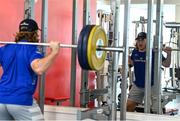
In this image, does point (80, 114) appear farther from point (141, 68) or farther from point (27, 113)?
point (141, 68)

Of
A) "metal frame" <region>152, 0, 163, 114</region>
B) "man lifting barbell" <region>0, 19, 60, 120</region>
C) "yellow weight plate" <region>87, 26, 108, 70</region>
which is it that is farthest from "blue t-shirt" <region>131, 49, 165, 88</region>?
"man lifting barbell" <region>0, 19, 60, 120</region>

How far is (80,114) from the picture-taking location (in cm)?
267

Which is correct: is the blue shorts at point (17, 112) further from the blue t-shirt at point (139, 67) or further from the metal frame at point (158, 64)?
the blue t-shirt at point (139, 67)

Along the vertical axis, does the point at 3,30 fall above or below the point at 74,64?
above

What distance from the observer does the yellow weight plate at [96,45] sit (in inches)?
103

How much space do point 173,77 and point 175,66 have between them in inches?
16.6

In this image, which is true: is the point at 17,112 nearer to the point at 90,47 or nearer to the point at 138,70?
the point at 90,47

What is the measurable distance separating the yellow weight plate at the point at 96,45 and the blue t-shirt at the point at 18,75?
1.20 feet

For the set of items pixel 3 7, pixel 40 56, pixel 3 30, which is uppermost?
pixel 3 7

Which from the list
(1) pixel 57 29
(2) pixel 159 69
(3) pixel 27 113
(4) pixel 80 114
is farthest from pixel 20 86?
(1) pixel 57 29

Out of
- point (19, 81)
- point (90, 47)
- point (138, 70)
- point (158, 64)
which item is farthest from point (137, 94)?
point (19, 81)

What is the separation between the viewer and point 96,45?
8.95 ft

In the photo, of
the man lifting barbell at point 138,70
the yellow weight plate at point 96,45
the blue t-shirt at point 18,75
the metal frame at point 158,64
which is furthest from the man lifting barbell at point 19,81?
the man lifting barbell at point 138,70

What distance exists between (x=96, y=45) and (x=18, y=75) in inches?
24.7
